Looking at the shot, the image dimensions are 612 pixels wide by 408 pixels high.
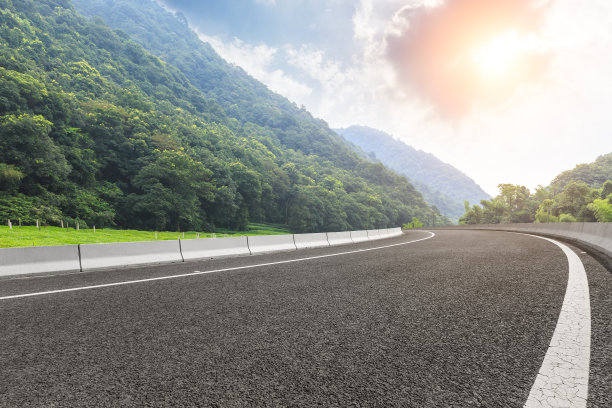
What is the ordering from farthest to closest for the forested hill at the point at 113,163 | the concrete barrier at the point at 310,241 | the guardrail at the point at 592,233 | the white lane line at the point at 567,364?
the forested hill at the point at 113,163 < the concrete barrier at the point at 310,241 < the guardrail at the point at 592,233 < the white lane line at the point at 567,364

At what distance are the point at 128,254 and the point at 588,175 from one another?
18802 centimetres

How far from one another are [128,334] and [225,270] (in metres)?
4.32

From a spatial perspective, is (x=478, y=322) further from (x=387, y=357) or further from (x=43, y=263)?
(x=43, y=263)

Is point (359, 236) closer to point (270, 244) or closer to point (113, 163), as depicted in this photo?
point (270, 244)

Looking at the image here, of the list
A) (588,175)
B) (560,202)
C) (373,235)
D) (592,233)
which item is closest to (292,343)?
(592,233)

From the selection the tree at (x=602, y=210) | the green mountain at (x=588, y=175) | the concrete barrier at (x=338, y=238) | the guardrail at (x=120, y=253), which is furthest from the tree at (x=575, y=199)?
the guardrail at (x=120, y=253)

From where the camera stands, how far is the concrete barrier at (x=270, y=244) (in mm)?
12359

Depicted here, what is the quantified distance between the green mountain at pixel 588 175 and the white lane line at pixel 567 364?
17321 centimetres

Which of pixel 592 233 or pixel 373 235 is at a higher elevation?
pixel 373 235

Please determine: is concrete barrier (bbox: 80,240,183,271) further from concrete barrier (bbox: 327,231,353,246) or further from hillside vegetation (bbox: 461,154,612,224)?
hillside vegetation (bbox: 461,154,612,224)

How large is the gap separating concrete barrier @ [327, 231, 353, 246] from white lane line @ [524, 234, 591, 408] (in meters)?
13.1

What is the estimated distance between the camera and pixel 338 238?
1783 cm

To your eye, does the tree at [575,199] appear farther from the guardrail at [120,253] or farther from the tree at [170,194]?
the guardrail at [120,253]

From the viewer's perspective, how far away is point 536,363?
245cm
